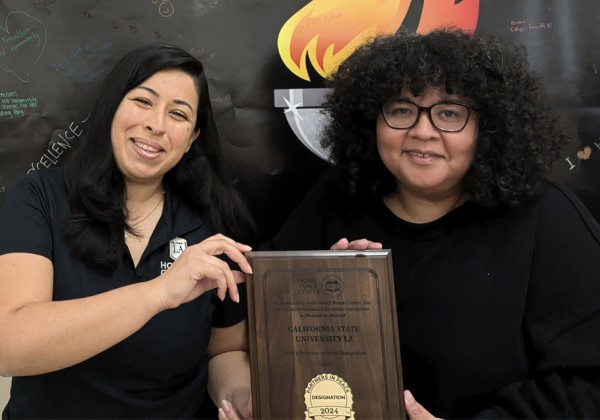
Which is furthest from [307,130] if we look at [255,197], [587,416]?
[587,416]

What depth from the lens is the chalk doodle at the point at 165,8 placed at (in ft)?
5.61

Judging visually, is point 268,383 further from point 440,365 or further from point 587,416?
point 587,416

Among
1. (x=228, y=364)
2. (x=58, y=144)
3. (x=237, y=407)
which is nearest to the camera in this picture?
(x=237, y=407)

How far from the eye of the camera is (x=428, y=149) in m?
1.19

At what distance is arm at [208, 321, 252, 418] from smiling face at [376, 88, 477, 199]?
66 cm

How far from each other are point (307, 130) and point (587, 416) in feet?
3.72

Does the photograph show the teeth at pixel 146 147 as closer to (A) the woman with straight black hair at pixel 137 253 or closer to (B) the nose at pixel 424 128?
(A) the woman with straight black hair at pixel 137 253

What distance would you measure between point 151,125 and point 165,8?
0.63 m

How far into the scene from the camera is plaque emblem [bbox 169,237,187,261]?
1.35 metres

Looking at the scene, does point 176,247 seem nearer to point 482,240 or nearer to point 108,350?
point 108,350

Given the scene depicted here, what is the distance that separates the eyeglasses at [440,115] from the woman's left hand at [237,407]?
79 cm

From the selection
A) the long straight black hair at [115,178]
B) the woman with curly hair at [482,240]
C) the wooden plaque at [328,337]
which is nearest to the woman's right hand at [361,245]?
the woman with curly hair at [482,240]

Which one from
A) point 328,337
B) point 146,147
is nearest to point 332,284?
point 328,337

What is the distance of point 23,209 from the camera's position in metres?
1.21
